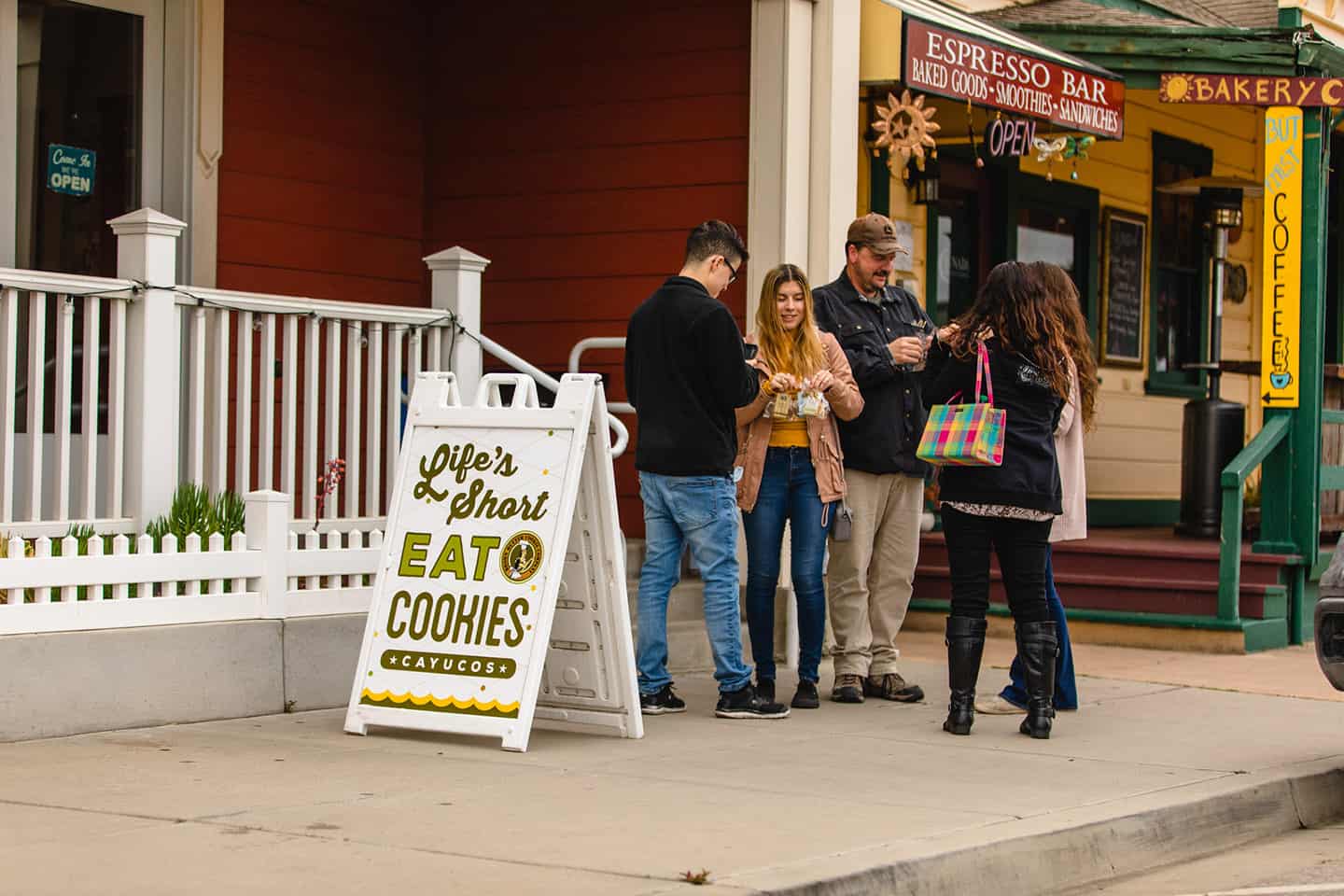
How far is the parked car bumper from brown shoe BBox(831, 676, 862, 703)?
203 centimetres

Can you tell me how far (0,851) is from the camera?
15.9 ft

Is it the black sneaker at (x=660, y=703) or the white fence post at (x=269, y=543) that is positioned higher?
the white fence post at (x=269, y=543)

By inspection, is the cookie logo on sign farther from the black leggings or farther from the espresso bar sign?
the espresso bar sign

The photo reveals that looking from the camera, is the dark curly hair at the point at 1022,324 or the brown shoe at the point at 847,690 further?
the brown shoe at the point at 847,690

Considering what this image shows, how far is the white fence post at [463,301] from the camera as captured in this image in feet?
27.9

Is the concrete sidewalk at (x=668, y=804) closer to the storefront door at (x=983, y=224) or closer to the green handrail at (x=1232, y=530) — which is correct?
the green handrail at (x=1232, y=530)

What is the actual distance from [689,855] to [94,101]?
18.2ft

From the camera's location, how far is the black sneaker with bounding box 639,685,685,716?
7.71 m

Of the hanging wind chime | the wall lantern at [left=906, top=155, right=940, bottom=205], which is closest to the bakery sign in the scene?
the hanging wind chime

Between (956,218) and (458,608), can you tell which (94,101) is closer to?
(458,608)

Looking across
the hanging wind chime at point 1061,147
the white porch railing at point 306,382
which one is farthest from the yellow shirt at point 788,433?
the hanging wind chime at point 1061,147

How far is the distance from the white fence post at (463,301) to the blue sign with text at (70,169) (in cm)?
174

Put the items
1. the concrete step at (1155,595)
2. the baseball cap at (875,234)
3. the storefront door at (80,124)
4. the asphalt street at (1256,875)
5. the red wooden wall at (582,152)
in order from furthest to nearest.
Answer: the concrete step at (1155,595), the red wooden wall at (582,152), the storefront door at (80,124), the baseball cap at (875,234), the asphalt street at (1256,875)

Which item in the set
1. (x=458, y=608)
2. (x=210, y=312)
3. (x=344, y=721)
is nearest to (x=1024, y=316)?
(x=458, y=608)
